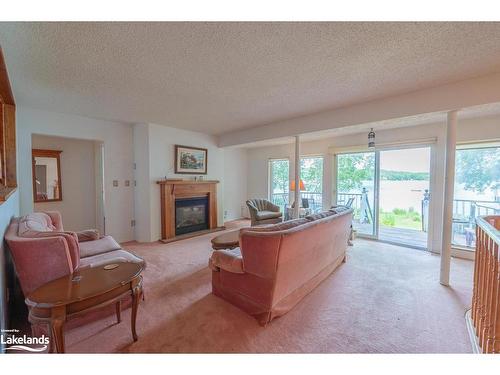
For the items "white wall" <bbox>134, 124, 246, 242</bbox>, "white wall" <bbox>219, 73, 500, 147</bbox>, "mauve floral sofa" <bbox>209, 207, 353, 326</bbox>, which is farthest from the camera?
"white wall" <bbox>134, 124, 246, 242</bbox>

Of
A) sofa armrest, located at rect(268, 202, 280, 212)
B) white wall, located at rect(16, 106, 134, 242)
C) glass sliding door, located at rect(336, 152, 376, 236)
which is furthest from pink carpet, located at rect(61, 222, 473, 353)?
sofa armrest, located at rect(268, 202, 280, 212)

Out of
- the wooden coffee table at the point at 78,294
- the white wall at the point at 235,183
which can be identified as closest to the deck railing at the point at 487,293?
the wooden coffee table at the point at 78,294

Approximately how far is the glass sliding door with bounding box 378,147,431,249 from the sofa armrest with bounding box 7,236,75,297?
489 cm

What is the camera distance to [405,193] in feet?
13.8

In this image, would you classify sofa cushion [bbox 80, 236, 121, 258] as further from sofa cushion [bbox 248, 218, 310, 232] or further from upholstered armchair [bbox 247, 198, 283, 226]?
upholstered armchair [bbox 247, 198, 283, 226]

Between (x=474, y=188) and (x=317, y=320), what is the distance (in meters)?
3.69

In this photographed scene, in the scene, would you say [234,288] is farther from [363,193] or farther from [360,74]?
Answer: [363,193]

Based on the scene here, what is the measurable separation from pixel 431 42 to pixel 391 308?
233 cm

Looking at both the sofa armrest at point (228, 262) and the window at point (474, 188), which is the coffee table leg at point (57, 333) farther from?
the window at point (474, 188)

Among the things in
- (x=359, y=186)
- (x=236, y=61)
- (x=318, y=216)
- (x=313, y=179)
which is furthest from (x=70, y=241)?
(x=313, y=179)

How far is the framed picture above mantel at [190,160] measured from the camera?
15.0 ft

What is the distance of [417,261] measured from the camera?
3.20 metres

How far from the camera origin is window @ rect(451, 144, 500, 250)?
327 cm
